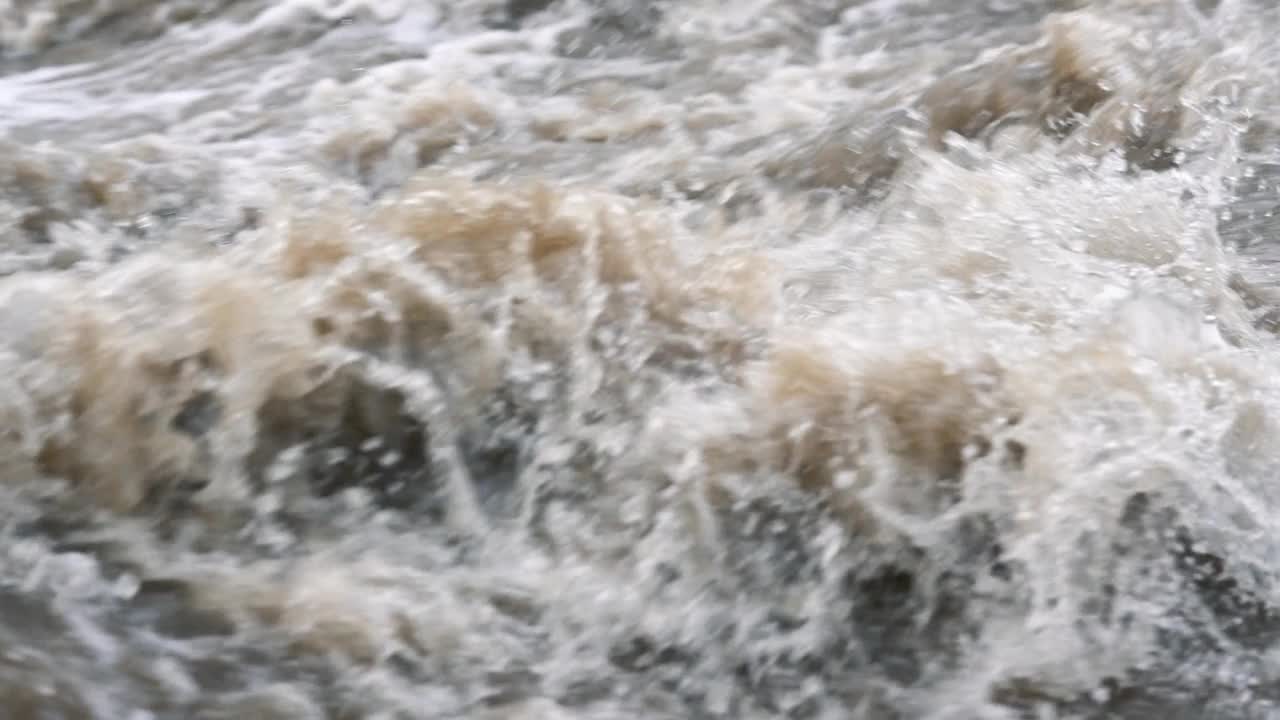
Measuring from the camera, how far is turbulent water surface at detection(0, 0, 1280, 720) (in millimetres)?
2561

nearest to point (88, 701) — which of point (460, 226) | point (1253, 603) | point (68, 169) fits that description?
point (460, 226)

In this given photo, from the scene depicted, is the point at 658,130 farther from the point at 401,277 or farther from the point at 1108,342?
the point at 1108,342

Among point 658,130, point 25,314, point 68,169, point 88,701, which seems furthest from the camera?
point 658,130

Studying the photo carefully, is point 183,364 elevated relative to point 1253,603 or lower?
elevated

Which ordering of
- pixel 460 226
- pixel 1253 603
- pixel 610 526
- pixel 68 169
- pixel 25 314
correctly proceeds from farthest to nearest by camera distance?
pixel 68 169
pixel 460 226
pixel 25 314
pixel 610 526
pixel 1253 603

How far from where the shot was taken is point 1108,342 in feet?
9.91

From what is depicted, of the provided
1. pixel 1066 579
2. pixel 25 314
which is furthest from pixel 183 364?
pixel 1066 579

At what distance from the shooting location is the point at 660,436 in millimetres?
2988

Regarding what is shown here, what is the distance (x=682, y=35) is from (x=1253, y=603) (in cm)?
325

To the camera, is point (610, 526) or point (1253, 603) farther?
point (610, 526)

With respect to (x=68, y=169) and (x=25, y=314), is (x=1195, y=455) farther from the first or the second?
(x=68, y=169)

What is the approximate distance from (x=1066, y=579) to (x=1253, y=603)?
308 millimetres

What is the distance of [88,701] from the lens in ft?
7.75

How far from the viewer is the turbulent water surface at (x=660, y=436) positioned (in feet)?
8.40
